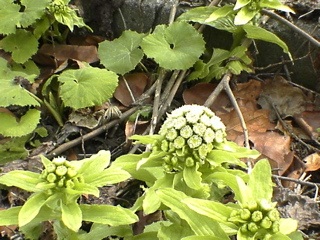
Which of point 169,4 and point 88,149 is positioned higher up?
point 169,4

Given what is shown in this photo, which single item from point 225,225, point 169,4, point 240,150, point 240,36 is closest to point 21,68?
point 169,4

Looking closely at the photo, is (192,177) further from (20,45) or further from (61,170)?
(20,45)

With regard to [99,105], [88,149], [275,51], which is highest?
[275,51]

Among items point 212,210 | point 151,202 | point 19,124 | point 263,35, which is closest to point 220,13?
point 263,35

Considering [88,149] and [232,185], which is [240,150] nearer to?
[232,185]

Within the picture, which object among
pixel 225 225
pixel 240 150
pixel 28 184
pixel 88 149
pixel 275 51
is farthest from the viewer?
pixel 275 51

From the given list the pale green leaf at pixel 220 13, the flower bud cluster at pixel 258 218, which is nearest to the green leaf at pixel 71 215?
the flower bud cluster at pixel 258 218

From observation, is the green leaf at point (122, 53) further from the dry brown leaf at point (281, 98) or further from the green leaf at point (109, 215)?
the green leaf at point (109, 215)
